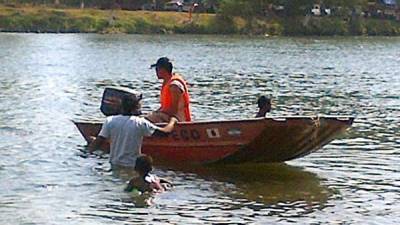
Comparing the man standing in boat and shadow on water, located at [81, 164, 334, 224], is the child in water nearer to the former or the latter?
shadow on water, located at [81, 164, 334, 224]

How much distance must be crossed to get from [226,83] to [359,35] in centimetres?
7571

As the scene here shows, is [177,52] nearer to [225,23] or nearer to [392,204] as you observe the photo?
[225,23]

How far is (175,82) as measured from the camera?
18.0m

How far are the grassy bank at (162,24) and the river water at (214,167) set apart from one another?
5502 cm

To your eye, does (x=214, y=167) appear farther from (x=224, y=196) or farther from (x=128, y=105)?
(x=128, y=105)

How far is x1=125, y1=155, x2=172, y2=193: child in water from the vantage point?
50.7 feet

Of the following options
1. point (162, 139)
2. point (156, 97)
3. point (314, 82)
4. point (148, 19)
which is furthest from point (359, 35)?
point (162, 139)

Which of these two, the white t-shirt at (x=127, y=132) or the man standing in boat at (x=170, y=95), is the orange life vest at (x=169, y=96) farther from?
the white t-shirt at (x=127, y=132)

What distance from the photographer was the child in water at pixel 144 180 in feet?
50.7

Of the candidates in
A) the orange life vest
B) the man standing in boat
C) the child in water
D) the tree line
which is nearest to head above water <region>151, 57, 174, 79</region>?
the man standing in boat

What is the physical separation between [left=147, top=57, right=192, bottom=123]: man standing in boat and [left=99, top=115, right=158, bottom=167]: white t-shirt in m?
1.43

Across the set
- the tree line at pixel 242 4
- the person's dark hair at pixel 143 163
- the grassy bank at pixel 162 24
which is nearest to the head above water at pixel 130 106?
the person's dark hair at pixel 143 163

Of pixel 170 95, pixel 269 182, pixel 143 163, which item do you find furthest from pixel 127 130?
A: pixel 269 182

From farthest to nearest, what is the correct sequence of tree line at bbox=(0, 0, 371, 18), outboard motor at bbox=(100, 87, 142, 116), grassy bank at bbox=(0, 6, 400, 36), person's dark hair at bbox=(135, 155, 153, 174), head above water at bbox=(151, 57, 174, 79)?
tree line at bbox=(0, 0, 371, 18) < grassy bank at bbox=(0, 6, 400, 36) < outboard motor at bbox=(100, 87, 142, 116) < head above water at bbox=(151, 57, 174, 79) < person's dark hair at bbox=(135, 155, 153, 174)
